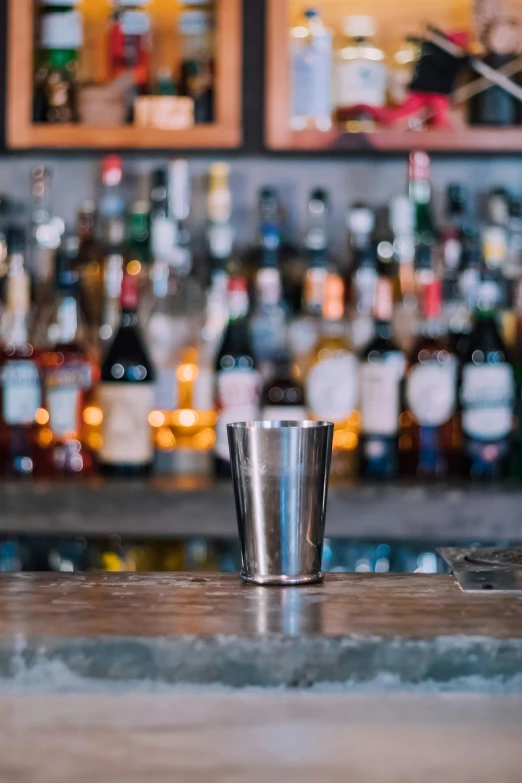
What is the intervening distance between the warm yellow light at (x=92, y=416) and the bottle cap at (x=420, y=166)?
0.65 metres

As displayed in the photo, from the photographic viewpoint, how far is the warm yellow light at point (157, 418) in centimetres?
187

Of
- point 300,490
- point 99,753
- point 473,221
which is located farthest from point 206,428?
point 99,753

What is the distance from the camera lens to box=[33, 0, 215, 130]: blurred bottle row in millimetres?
1794

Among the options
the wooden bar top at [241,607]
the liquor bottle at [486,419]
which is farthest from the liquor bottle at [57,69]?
the wooden bar top at [241,607]

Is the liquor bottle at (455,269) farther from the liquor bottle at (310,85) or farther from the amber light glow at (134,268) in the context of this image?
the amber light glow at (134,268)

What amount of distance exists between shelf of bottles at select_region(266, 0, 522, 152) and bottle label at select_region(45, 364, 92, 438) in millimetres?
493

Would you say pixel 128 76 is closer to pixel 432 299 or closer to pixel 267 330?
pixel 267 330

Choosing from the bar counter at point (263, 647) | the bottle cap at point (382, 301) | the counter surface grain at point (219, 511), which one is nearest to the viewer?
the bar counter at point (263, 647)

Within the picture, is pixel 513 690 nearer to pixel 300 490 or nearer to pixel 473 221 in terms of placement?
pixel 300 490

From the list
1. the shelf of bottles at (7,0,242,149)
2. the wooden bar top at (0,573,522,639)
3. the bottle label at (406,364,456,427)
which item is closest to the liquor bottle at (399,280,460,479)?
the bottle label at (406,364,456,427)

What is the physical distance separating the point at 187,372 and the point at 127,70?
0.51 m

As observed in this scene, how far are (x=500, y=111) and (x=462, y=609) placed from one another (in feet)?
4.16

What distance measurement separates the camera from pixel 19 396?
1788 mm

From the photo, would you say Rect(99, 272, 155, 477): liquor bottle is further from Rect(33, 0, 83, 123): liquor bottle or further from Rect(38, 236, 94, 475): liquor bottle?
Rect(33, 0, 83, 123): liquor bottle
